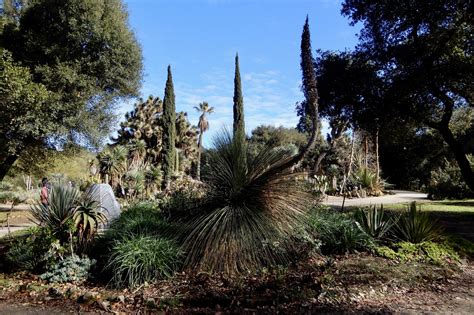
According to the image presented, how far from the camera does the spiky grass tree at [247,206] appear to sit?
634 centimetres

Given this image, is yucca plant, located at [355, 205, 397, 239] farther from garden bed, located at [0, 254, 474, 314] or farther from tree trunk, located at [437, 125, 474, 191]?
tree trunk, located at [437, 125, 474, 191]

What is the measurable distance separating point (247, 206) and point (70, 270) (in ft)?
10.6

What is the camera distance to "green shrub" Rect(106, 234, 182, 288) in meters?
6.02

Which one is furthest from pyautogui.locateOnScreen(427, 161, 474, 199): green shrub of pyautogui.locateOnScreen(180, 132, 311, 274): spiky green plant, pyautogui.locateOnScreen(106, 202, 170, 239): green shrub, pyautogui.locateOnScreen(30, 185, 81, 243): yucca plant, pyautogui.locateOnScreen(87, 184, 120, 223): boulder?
pyautogui.locateOnScreen(30, 185, 81, 243): yucca plant

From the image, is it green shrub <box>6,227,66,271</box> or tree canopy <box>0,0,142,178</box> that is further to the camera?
tree canopy <box>0,0,142,178</box>

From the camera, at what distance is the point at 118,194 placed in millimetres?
29297

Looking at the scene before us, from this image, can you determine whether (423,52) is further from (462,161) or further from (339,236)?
(339,236)

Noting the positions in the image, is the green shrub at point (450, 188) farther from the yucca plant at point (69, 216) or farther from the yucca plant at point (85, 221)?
the yucca plant at point (85, 221)

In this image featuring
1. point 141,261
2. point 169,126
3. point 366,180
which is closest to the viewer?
point 141,261

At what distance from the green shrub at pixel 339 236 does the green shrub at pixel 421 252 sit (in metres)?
0.33

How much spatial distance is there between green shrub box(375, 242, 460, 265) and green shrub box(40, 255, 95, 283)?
5.23 meters

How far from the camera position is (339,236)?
7.35m

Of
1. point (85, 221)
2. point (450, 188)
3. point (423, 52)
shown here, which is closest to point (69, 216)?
point (85, 221)

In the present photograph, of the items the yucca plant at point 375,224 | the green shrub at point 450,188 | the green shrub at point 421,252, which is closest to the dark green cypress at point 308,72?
the yucca plant at point 375,224
